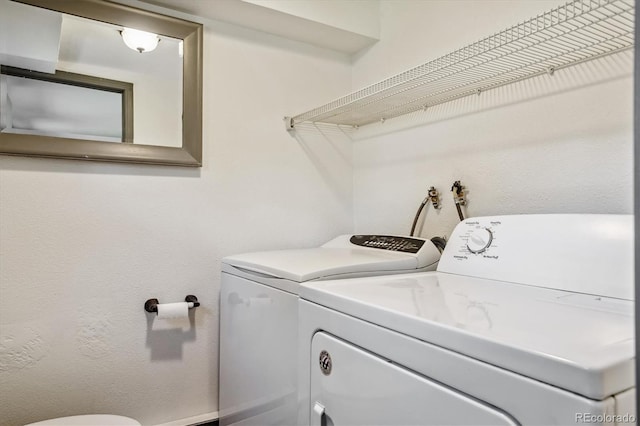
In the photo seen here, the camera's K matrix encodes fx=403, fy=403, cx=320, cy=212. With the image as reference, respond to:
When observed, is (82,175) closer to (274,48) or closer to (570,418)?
(274,48)

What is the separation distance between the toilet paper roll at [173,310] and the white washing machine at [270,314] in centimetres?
15

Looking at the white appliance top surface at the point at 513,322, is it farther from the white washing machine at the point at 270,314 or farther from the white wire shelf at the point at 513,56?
the white wire shelf at the point at 513,56

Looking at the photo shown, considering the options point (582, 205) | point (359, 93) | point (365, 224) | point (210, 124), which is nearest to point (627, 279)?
point (582, 205)

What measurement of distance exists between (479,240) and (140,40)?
4.85 feet

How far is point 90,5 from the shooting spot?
149 centimetres

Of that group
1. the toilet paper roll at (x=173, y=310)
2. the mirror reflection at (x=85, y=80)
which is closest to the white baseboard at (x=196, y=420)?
the toilet paper roll at (x=173, y=310)

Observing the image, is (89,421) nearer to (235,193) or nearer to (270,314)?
(270,314)

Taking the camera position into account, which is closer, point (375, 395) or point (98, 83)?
point (375, 395)

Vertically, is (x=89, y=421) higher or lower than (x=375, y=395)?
lower

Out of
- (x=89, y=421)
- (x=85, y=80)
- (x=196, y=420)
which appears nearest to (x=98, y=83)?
(x=85, y=80)

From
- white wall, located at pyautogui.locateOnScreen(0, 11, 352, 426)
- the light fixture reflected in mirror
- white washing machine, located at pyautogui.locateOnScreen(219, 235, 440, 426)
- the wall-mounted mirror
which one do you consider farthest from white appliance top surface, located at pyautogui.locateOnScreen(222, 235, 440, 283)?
the light fixture reflected in mirror

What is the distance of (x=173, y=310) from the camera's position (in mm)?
1536

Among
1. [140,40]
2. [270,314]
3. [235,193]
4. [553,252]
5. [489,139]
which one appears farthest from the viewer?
[235,193]

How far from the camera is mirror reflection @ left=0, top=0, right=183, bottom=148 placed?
1.40m
